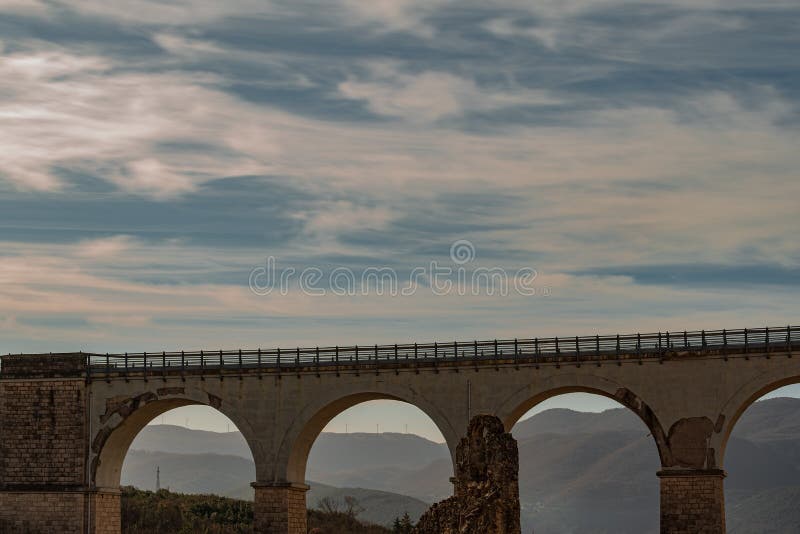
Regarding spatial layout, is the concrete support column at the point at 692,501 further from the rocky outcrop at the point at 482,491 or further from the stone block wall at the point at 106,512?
the rocky outcrop at the point at 482,491

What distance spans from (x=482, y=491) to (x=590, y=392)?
29586mm

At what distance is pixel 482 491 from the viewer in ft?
81.7

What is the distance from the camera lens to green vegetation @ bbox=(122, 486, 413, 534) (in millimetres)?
66938

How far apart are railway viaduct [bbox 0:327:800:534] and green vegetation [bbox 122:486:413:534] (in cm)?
826

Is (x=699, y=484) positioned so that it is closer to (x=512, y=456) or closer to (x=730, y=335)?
(x=730, y=335)

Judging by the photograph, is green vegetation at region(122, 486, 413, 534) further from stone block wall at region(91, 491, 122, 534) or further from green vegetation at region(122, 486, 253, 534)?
stone block wall at region(91, 491, 122, 534)

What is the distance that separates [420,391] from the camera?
54625 millimetres

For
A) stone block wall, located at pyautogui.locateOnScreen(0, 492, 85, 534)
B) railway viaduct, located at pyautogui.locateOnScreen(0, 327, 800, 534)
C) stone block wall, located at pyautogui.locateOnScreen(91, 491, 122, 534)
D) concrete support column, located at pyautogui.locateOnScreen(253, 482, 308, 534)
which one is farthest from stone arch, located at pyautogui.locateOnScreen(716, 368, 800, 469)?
stone block wall, located at pyautogui.locateOnScreen(0, 492, 85, 534)

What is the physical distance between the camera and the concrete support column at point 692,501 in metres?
49.9

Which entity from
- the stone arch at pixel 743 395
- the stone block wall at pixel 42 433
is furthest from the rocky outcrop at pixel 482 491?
the stone block wall at pixel 42 433

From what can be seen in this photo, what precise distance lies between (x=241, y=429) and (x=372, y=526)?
19118 mm

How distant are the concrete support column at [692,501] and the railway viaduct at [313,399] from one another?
5cm

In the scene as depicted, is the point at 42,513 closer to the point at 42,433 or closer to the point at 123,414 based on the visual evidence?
the point at 42,433

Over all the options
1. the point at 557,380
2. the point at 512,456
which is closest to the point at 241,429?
the point at 557,380
